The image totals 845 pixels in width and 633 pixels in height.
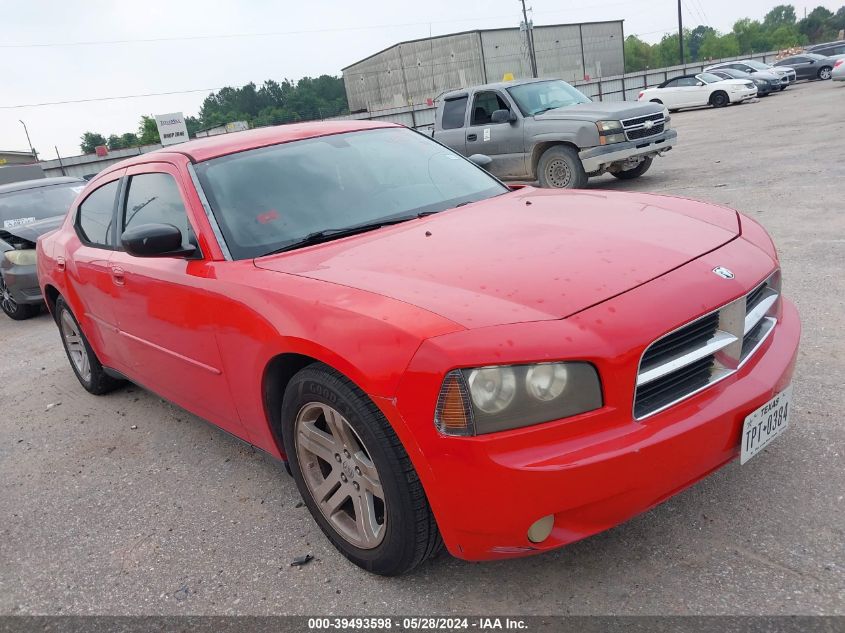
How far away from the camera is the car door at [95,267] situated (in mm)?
3943

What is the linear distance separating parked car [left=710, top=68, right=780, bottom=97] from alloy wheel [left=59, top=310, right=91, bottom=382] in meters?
28.3

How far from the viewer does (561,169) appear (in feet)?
34.9

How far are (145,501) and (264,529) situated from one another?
2.61 ft

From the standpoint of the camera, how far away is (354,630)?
90.0 inches

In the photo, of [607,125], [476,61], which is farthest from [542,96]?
[476,61]

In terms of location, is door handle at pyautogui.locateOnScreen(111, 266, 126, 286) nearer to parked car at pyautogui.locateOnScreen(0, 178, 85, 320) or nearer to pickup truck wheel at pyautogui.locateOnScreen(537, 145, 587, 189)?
parked car at pyautogui.locateOnScreen(0, 178, 85, 320)

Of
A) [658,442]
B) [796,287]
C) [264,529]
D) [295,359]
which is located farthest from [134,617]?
[796,287]

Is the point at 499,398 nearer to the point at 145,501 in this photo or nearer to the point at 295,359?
the point at 295,359

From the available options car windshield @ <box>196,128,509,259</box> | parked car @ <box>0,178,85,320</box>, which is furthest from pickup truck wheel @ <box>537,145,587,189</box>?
car windshield @ <box>196,128,509,259</box>

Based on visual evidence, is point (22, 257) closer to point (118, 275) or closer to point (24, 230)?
point (24, 230)

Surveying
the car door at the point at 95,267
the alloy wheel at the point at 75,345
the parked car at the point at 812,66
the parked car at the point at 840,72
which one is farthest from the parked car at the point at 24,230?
the parked car at the point at 812,66

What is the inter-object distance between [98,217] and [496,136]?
7.88 meters

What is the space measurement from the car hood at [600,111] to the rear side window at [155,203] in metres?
7.90

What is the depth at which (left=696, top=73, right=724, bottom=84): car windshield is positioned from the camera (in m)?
26.5
